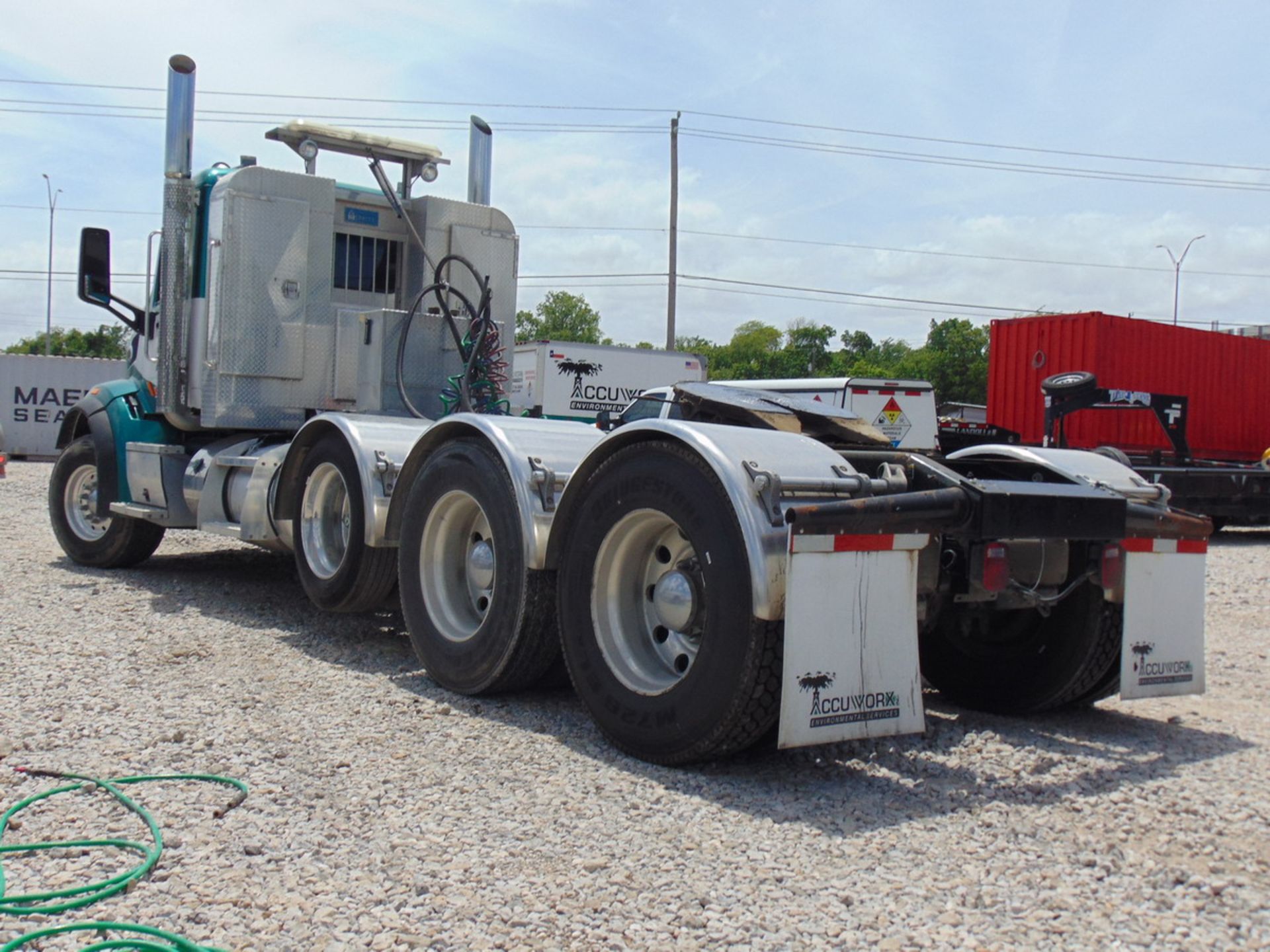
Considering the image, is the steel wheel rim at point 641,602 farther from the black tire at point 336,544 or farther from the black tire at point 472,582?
the black tire at point 336,544

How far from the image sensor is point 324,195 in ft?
28.1

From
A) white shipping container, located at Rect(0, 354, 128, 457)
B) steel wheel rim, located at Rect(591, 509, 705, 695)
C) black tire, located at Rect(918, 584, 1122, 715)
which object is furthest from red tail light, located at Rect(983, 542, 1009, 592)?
white shipping container, located at Rect(0, 354, 128, 457)

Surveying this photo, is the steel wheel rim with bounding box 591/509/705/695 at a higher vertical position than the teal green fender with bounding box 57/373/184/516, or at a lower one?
lower

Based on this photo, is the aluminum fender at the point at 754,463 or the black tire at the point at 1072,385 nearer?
the aluminum fender at the point at 754,463

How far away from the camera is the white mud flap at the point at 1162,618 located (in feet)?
15.6

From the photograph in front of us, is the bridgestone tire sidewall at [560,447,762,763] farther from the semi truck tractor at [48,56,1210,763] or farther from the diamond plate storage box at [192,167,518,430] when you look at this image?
the diamond plate storage box at [192,167,518,430]

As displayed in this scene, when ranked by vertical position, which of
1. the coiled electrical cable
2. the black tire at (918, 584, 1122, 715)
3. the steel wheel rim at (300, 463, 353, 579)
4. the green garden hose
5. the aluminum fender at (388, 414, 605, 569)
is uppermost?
the coiled electrical cable

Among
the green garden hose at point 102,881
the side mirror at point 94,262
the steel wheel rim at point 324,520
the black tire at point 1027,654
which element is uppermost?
the side mirror at point 94,262

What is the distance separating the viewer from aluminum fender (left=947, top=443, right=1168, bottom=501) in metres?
5.20

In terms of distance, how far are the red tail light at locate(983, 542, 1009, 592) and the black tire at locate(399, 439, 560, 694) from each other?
1822 mm

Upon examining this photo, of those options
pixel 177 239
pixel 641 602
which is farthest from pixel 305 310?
pixel 641 602

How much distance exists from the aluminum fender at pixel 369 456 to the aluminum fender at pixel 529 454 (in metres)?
0.23

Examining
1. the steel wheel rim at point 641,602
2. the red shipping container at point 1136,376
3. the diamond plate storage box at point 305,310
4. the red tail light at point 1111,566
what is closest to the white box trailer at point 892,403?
the red shipping container at point 1136,376

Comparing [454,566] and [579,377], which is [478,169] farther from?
[579,377]
